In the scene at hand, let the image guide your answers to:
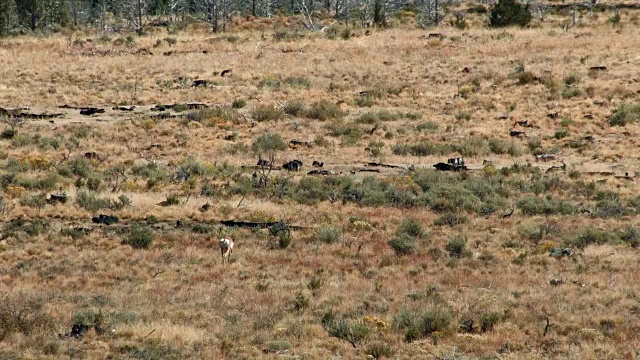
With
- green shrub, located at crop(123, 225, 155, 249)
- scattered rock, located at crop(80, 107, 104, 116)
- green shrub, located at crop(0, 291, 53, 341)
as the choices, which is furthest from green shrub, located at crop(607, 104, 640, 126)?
green shrub, located at crop(0, 291, 53, 341)

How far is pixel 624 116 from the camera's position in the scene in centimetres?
3356

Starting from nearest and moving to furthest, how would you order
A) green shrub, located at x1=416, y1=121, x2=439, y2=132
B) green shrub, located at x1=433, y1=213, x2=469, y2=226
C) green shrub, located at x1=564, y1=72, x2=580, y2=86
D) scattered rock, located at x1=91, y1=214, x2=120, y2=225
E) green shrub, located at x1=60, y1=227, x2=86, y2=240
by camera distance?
green shrub, located at x1=60, y1=227, x2=86, y2=240 < scattered rock, located at x1=91, y1=214, x2=120, y2=225 < green shrub, located at x1=433, y1=213, x2=469, y2=226 < green shrub, located at x1=416, y1=121, x2=439, y2=132 < green shrub, located at x1=564, y1=72, x2=580, y2=86

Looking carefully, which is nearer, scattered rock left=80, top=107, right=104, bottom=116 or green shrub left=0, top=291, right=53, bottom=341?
green shrub left=0, top=291, right=53, bottom=341

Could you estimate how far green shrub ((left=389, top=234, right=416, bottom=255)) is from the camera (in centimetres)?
1861

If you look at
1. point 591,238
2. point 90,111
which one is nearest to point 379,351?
point 591,238

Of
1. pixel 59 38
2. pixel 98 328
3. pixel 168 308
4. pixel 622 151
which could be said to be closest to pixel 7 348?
pixel 98 328

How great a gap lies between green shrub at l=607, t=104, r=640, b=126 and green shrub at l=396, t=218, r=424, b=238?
16.0m

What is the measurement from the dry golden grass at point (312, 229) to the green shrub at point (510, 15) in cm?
800

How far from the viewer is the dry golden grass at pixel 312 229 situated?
1259 centimetres

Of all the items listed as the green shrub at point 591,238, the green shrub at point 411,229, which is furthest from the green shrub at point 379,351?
the green shrub at point 591,238

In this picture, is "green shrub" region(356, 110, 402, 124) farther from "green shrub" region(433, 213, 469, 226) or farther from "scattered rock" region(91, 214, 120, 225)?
"scattered rock" region(91, 214, 120, 225)

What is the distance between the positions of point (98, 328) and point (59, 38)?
4740cm

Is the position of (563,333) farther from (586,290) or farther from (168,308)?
(168,308)

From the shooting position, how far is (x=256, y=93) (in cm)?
3941
